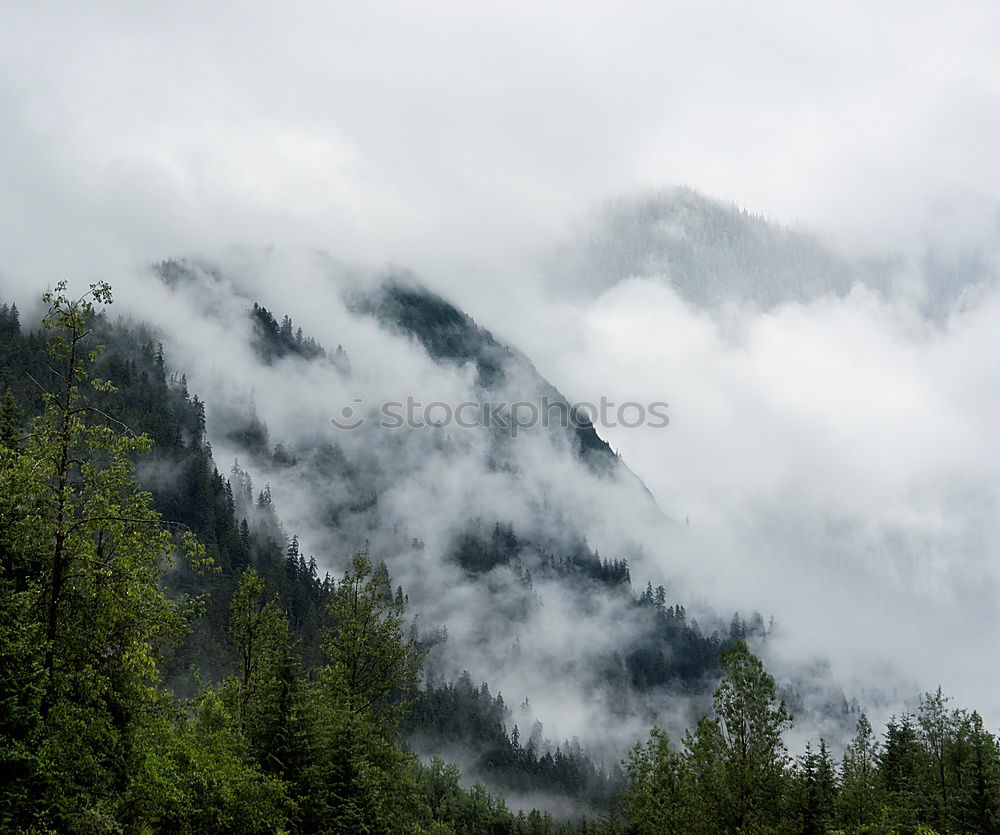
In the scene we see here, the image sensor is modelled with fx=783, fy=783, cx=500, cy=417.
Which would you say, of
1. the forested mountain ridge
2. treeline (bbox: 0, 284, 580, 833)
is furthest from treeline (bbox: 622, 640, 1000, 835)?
treeline (bbox: 0, 284, 580, 833)

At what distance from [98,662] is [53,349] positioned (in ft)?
30.2

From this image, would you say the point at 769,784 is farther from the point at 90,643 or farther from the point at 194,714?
the point at 90,643

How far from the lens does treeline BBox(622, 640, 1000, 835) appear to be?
4031 cm

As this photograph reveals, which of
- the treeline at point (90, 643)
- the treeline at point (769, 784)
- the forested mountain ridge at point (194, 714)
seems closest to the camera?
the treeline at point (90, 643)

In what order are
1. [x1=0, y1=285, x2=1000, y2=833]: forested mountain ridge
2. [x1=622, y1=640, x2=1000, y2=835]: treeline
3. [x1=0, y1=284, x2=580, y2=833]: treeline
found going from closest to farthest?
[x1=0, y1=284, x2=580, y2=833]: treeline → [x1=0, y1=285, x2=1000, y2=833]: forested mountain ridge → [x1=622, y1=640, x2=1000, y2=835]: treeline

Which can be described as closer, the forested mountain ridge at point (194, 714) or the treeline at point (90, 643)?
the treeline at point (90, 643)

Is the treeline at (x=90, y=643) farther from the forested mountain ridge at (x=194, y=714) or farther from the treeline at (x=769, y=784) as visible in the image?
the treeline at (x=769, y=784)

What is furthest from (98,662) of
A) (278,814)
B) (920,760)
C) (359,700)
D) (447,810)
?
(447,810)

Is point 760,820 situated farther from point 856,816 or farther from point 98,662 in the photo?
point 98,662

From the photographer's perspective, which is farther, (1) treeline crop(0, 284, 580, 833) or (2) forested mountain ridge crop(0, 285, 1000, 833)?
(2) forested mountain ridge crop(0, 285, 1000, 833)

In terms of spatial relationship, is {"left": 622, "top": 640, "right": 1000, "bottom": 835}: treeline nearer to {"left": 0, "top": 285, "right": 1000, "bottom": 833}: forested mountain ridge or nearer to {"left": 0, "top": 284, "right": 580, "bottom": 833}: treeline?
{"left": 0, "top": 285, "right": 1000, "bottom": 833}: forested mountain ridge

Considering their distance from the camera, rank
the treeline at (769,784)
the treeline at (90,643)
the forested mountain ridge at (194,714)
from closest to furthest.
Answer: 1. the treeline at (90,643)
2. the forested mountain ridge at (194,714)
3. the treeline at (769,784)

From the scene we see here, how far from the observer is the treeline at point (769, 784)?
40.3 metres

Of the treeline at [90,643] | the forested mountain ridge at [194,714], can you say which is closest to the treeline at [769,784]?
the forested mountain ridge at [194,714]
